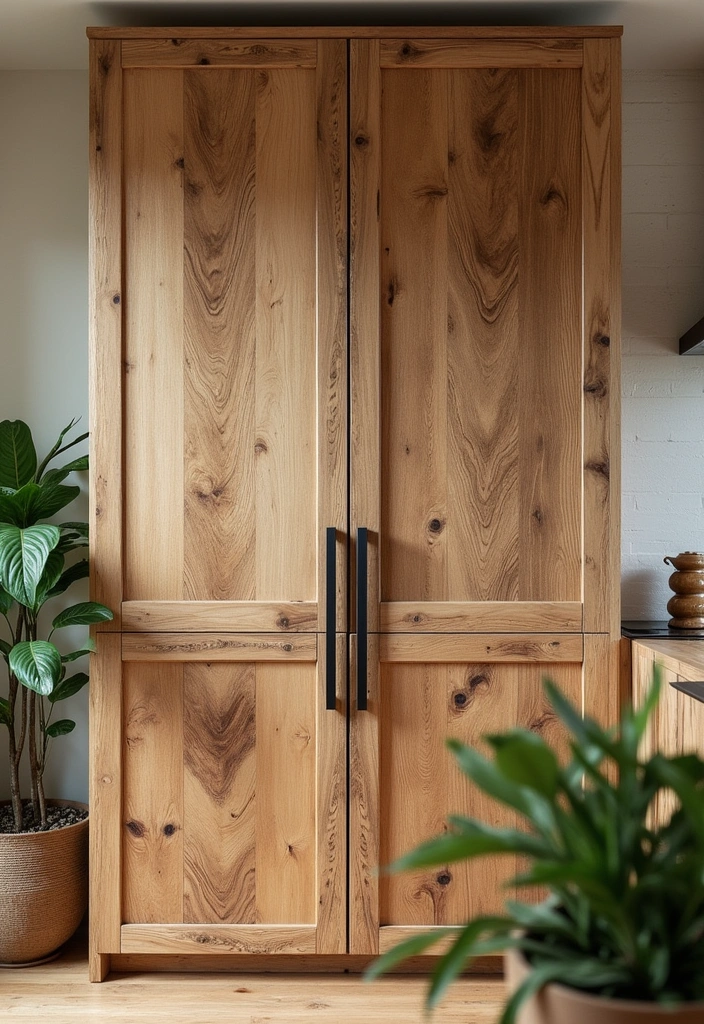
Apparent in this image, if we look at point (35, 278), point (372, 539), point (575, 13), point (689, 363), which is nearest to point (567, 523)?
point (372, 539)

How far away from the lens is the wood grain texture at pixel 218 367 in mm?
2166

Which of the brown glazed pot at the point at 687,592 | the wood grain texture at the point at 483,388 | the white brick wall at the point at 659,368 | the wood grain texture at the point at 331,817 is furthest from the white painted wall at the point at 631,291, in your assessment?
the wood grain texture at the point at 331,817

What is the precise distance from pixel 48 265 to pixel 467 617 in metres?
1.64

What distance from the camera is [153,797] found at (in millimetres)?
2170

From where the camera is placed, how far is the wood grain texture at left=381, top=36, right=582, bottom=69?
2127 mm

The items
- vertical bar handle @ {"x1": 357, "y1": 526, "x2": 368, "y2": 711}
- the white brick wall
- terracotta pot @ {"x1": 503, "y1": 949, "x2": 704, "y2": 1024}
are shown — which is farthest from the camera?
the white brick wall

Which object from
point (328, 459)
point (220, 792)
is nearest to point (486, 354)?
point (328, 459)

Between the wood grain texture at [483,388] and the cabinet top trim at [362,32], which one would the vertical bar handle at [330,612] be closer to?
the wood grain texture at [483,388]

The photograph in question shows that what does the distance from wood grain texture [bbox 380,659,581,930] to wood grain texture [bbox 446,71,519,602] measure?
0.74 feet

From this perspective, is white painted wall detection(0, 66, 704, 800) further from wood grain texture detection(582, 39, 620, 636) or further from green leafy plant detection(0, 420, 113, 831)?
wood grain texture detection(582, 39, 620, 636)

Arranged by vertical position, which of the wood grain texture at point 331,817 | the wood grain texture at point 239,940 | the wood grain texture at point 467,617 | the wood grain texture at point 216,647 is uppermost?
the wood grain texture at point 467,617

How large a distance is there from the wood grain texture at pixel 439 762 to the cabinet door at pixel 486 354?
0.14 meters

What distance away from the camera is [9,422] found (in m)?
2.38

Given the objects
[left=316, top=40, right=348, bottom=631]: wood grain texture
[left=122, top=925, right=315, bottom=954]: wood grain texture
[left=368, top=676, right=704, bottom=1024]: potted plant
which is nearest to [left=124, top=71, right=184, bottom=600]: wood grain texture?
[left=316, top=40, right=348, bottom=631]: wood grain texture
